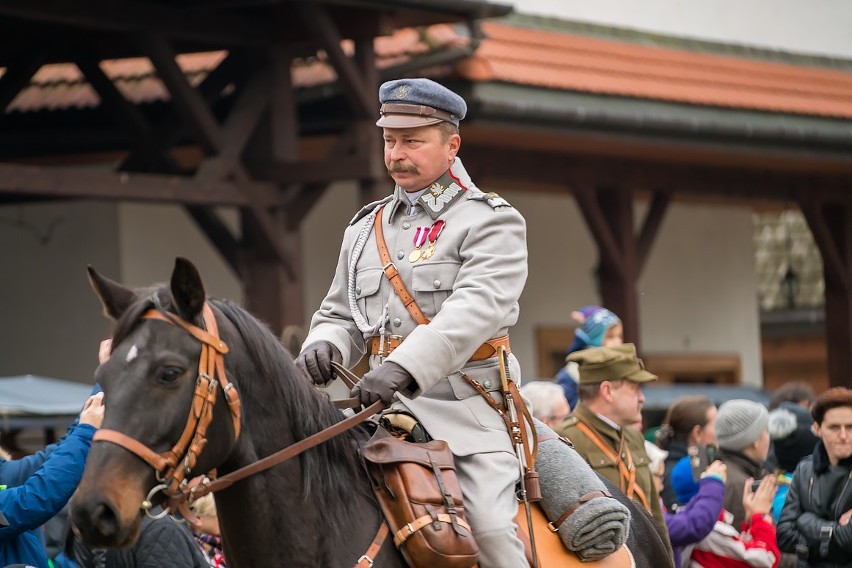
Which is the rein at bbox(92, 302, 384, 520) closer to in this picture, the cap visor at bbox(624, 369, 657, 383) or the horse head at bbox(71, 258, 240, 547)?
the horse head at bbox(71, 258, 240, 547)

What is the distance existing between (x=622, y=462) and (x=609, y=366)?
489mm

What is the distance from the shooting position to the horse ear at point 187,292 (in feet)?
14.5

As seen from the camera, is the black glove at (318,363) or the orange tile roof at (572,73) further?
the orange tile roof at (572,73)

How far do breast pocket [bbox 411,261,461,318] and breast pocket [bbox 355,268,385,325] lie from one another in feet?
0.50

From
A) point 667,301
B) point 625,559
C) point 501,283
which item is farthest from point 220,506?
point 667,301

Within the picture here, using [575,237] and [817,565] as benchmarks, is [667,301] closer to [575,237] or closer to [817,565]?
[575,237]

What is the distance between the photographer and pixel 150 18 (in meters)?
10.6

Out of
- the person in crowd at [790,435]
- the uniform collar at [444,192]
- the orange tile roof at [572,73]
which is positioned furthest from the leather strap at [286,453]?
the orange tile roof at [572,73]

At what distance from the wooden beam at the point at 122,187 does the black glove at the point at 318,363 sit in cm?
504

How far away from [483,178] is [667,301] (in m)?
4.76

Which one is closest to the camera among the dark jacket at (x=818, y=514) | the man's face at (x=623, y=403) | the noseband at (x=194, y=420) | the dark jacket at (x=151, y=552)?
the noseband at (x=194, y=420)

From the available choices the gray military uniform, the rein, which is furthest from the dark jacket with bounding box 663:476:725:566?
the rein

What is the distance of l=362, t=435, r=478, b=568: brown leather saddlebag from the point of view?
15.6 feet

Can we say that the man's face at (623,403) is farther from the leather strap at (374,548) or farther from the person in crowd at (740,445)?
the leather strap at (374,548)
